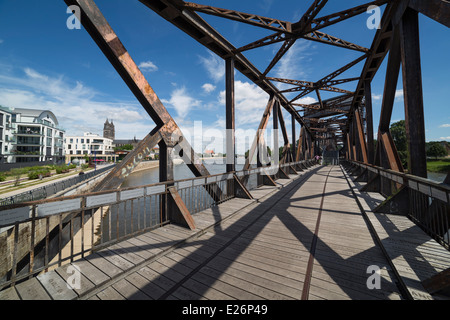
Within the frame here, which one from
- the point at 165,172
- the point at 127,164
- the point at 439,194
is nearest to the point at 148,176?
the point at 165,172

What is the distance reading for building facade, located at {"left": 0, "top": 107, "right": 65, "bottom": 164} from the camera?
118 ft

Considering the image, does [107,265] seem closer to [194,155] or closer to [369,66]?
[194,155]

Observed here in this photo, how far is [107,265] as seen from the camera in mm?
2684

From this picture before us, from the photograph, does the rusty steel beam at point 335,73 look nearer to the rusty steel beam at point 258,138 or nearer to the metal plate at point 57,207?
the rusty steel beam at point 258,138

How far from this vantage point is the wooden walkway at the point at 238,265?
2176mm

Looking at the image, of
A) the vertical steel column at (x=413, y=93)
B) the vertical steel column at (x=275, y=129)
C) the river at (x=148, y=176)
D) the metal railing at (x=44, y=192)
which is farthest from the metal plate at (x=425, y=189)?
the metal railing at (x=44, y=192)

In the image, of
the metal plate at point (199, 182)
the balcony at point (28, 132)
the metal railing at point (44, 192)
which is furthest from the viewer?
the balcony at point (28, 132)

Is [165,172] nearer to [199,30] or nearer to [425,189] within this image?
[199,30]

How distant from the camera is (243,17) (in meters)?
5.16

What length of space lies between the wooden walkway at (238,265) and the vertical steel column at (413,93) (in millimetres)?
1623

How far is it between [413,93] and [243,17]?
4.83 m

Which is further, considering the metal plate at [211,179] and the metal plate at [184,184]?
the metal plate at [211,179]

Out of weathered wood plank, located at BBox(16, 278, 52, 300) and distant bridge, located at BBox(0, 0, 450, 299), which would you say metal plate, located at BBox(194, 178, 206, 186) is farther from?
weathered wood plank, located at BBox(16, 278, 52, 300)
